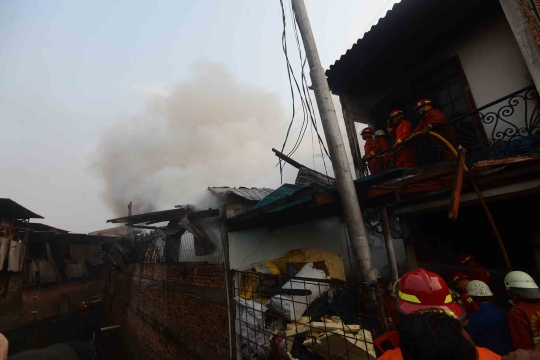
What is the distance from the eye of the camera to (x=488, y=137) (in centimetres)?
459

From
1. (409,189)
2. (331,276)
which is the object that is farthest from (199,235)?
(409,189)

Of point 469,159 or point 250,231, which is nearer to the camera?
point 469,159

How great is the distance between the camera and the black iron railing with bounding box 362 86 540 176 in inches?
148

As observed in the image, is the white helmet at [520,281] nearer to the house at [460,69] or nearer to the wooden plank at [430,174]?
the wooden plank at [430,174]

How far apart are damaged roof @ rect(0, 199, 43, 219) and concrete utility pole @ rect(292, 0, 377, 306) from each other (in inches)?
666

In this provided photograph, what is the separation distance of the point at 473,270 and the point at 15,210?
20.5m

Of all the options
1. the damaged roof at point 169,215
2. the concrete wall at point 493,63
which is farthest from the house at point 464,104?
the damaged roof at point 169,215

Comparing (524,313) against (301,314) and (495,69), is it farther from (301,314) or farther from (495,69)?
(495,69)

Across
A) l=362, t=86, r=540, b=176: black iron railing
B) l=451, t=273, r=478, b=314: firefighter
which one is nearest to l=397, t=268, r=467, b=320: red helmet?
l=451, t=273, r=478, b=314: firefighter

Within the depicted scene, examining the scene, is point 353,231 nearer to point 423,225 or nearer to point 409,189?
point 409,189

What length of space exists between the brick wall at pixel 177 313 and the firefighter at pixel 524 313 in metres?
4.34

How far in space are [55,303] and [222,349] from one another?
58.7 ft

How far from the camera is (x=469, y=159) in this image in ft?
13.5

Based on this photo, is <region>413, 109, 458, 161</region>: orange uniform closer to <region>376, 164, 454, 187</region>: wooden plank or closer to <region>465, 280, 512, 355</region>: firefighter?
<region>376, 164, 454, 187</region>: wooden plank
